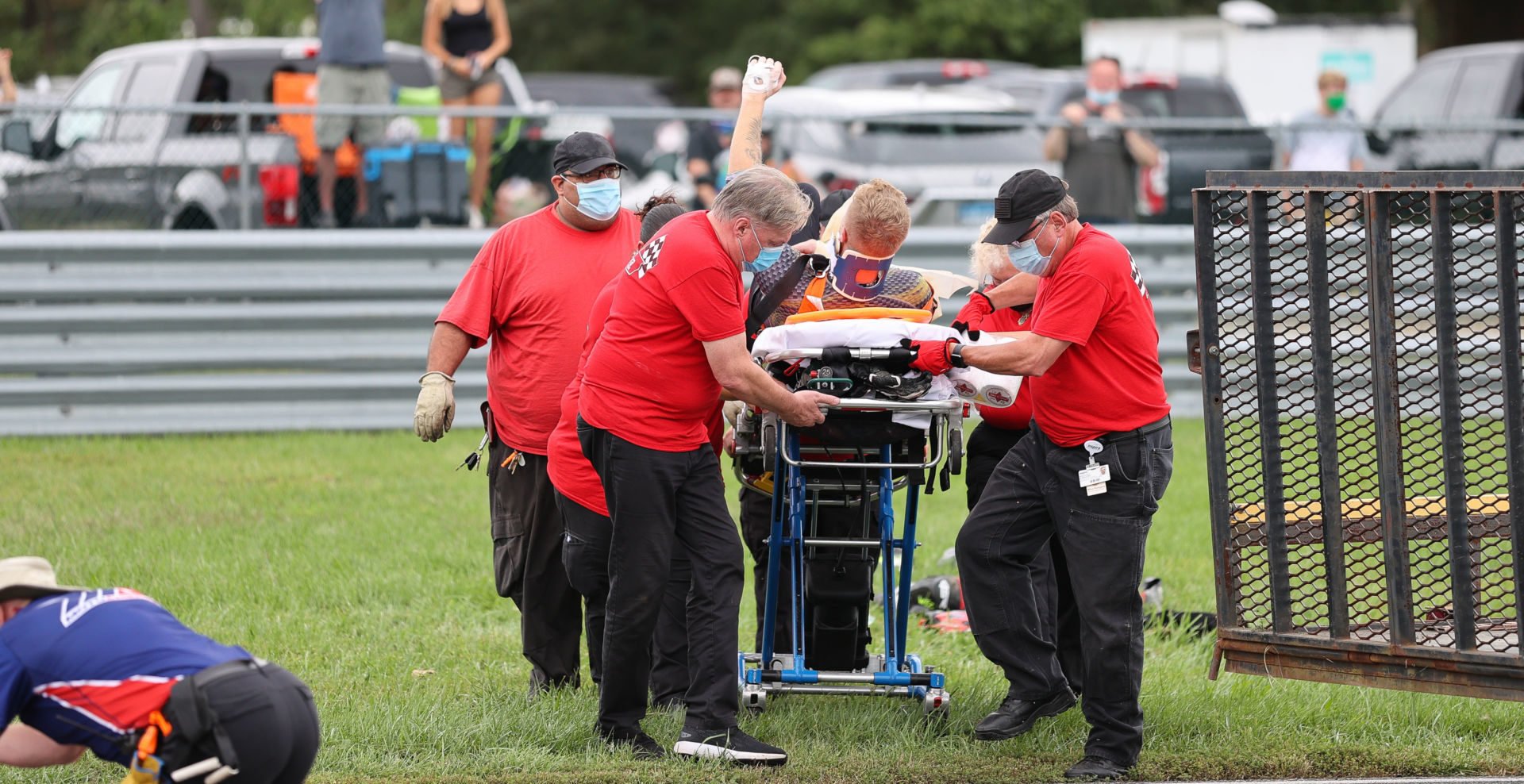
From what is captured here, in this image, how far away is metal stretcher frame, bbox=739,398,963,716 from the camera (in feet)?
17.4

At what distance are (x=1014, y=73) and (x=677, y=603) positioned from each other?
52.3 feet

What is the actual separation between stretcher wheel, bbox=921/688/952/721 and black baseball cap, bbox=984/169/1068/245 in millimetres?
1528

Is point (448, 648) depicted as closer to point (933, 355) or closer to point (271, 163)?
point (933, 355)

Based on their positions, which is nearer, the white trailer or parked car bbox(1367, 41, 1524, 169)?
parked car bbox(1367, 41, 1524, 169)

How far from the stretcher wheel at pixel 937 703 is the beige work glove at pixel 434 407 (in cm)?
187

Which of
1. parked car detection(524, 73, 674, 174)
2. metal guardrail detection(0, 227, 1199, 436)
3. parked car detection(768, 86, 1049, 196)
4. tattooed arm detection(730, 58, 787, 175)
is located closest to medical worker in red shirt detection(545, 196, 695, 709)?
tattooed arm detection(730, 58, 787, 175)

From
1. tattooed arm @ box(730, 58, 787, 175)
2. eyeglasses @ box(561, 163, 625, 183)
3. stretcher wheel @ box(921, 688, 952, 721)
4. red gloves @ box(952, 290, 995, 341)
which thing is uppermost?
tattooed arm @ box(730, 58, 787, 175)

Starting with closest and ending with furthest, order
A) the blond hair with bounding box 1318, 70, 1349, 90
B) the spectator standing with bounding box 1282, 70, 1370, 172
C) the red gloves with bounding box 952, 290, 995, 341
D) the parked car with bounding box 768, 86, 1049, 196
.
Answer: the red gloves with bounding box 952, 290, 995, 341 → the spectator standing with bounding box 1282, 70, 1370, 172 → the blond hair with bounding box 1318, 70, 1349, 90 → the parked car with bounding box 768, 86, 1049, 196

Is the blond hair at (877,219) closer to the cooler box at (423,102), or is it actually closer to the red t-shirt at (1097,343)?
the red t-shirt at (1097,343)

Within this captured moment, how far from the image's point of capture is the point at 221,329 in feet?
34.5

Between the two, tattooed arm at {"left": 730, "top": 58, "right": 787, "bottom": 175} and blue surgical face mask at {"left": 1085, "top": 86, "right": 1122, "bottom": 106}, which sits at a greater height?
blue surgical face mask at {"left": 1085, "top": 86, "right": 1122, "bottom": 106}

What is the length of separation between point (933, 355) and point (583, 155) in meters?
1.53

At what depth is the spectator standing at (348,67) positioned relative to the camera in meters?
10.9

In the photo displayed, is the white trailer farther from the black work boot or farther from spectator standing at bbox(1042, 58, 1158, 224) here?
the black work boot
